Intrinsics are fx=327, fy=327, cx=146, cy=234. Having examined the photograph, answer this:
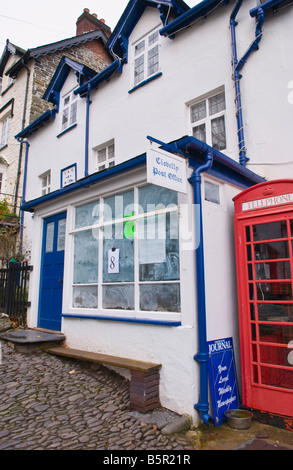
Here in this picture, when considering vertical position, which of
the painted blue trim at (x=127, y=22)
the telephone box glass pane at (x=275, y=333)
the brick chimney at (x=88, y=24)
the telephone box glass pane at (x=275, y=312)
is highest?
the brick chimney at (x=88, y=24)

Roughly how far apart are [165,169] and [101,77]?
850 cm

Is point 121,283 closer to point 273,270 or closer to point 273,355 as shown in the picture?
point 273,270

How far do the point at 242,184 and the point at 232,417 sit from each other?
3767 millimetres

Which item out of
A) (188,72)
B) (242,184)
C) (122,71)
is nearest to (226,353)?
(242,184)

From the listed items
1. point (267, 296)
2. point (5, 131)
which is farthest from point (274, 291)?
point (5, 131)

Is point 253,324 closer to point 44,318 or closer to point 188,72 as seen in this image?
point 44,318

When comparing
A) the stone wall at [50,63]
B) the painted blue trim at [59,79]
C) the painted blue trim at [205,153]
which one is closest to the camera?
the painted blue trim at [205,153]

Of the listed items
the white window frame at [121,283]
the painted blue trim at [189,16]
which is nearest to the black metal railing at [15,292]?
the white window frame at [121,283]

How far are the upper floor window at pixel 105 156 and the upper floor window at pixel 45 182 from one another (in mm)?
3335

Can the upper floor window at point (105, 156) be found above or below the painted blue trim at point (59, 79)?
below

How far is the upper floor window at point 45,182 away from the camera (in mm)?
13844

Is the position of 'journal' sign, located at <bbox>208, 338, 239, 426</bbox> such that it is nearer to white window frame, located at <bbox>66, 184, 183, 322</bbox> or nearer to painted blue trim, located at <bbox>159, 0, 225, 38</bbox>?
white window frame, located at <bbox>66, 184, 183, 322</bbox>

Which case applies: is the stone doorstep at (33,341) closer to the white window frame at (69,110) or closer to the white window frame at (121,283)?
the white window frame at (121,283)

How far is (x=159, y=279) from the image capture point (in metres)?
5.12
